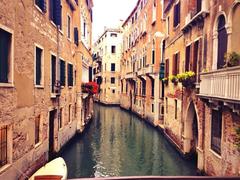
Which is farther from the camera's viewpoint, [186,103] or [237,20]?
[186,103]

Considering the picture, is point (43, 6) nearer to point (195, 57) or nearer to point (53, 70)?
point (53, 70)

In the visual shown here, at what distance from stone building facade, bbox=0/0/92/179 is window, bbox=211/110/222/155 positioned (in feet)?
19.8

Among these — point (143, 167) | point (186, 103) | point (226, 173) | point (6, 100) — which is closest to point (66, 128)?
point (143, 167)

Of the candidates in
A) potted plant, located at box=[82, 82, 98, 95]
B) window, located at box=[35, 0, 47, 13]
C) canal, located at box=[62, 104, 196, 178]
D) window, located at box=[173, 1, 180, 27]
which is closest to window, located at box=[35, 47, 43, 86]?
window, located at box=[35, 0, 47, 13]

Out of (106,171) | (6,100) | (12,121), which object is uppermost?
(6,100)

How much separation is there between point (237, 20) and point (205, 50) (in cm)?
230

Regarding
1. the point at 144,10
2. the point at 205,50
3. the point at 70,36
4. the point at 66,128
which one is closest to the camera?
the point at 205,50

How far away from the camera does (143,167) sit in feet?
35.2

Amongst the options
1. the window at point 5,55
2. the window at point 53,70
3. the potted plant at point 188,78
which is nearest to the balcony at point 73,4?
the window at point 53,70

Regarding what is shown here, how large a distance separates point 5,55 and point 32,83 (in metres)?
1.96

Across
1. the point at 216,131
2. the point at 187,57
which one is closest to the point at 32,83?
the point at 216,131

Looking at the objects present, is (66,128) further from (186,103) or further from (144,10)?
(144,10)

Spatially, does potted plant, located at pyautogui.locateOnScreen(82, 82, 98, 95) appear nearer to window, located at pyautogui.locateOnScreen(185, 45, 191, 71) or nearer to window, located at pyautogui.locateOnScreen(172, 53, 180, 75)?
window, located at pyautogui.locateOnScreen(172, 53, 180, 75)

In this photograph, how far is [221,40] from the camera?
815 centimetres
